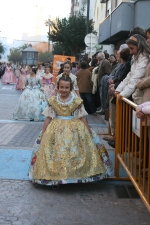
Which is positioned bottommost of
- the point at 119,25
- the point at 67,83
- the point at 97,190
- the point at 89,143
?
the point at 97,190

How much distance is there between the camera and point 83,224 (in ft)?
15.5

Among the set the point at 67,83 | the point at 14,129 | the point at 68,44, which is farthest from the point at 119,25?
the point at 68,44

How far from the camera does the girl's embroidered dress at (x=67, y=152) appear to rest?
581cm

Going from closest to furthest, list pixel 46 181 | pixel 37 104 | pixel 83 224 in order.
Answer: pixel 83 224, pixel 46 181, pixel 37 104

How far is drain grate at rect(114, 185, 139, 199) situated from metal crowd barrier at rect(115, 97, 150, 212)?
0.29m

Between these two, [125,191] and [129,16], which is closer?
[125,191]

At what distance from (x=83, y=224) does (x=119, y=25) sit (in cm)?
1450

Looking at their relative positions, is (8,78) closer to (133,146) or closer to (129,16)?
(129,16)

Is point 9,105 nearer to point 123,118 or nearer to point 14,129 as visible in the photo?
point 14,129

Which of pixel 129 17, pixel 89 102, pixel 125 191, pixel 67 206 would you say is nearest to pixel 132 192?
pixel 125 191

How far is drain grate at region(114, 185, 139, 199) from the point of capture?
5823mm

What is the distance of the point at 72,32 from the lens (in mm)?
36500

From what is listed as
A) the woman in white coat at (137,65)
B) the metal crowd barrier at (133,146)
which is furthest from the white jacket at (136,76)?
the metal crowd barrier at (133,146)

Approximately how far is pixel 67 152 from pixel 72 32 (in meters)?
31.4
